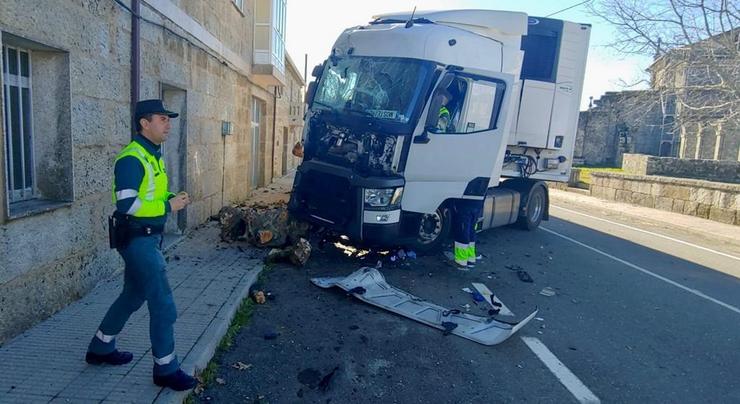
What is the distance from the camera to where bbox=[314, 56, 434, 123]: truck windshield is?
6.32 m

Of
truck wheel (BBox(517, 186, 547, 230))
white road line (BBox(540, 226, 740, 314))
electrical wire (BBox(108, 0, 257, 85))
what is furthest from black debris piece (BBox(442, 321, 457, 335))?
truck wheel (BBox(517, 186, 547, 230))

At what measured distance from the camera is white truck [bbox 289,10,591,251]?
626 cm

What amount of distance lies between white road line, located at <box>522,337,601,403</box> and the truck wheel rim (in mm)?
2734

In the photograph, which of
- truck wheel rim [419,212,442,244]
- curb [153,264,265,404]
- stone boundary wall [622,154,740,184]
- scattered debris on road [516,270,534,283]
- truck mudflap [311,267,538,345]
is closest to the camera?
curb [153,264,265,404]

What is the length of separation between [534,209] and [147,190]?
9.13m

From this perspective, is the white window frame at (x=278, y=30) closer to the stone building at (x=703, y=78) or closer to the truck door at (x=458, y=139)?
the truck door at (x=458, y=139)

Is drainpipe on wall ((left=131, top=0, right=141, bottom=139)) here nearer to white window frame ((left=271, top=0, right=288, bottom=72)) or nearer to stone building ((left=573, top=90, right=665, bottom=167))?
white window frame ((left=271, top=0, right=288, bottom=72))

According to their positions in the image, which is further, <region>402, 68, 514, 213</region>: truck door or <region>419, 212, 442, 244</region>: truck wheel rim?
<region>419, 212, 442, 244</region>: truck wheel rim

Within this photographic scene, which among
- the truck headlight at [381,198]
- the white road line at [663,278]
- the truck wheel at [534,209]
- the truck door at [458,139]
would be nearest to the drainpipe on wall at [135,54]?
the truck headlight at [381,198]

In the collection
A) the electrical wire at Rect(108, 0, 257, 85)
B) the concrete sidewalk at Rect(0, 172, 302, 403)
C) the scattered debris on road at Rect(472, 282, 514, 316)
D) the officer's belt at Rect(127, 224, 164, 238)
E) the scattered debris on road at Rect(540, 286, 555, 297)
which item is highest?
the electrical wire at Rect(108, 0, 257, 85)

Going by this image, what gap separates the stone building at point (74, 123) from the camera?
3.67 m

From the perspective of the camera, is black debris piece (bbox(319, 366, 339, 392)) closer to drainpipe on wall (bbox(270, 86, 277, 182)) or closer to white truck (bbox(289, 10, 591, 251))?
white truck (bbox(289, 10, 591, 251))

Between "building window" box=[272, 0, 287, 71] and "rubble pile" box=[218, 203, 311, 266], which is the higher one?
"building window" box=[272, 0, 287, 71]

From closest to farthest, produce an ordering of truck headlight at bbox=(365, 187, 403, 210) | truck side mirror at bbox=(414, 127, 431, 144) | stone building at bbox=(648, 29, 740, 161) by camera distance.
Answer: truck headlight at bbox=(365, 187, 403, 210) → truck side mirror at bbox=(414, 127, 431, 144) → stone building at bbox=(648, 29, 740, 161)
